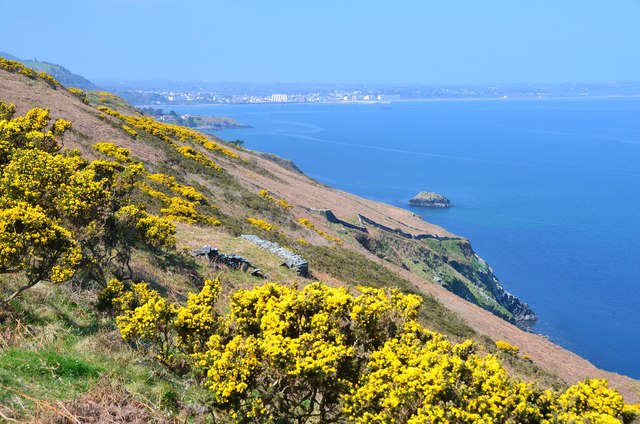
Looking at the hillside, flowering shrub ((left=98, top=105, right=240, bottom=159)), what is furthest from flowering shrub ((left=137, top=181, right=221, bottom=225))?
flowering shrub ((left=98, top=105, right=240, bottom=159))

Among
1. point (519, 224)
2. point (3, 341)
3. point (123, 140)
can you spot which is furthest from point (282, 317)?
point (519, 224)

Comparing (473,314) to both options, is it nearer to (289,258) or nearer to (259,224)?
(259,224)

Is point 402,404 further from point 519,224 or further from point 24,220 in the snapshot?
point 519,224

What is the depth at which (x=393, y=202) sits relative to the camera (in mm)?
118375

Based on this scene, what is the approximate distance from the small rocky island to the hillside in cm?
2827

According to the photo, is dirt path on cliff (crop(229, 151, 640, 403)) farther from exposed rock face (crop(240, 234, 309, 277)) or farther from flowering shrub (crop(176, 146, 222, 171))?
exposed rock face (crop(240, 234, 309, 277))

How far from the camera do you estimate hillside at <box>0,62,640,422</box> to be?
8969 mm

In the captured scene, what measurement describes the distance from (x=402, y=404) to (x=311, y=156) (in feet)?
560

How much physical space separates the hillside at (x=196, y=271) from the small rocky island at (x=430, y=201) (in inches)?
1113

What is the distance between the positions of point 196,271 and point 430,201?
99.3 m

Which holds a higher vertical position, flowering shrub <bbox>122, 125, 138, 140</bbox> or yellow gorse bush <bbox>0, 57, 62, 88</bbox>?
yellow gorse bush <bbox>0, 57, 62, 88</bbox>

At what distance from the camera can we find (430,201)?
11569cm

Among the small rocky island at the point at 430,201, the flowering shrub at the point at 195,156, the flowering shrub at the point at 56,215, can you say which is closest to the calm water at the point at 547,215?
the small rocky island at the point at 430,201

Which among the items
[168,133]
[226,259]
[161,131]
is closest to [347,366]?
[226,259]
